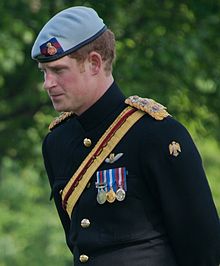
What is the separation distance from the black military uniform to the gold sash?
3 centimetres

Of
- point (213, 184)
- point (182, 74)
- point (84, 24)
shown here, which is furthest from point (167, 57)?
point (213, 184)

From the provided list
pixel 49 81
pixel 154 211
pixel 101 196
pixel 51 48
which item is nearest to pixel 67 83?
pixel 49 81

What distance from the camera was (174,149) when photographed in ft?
14.3

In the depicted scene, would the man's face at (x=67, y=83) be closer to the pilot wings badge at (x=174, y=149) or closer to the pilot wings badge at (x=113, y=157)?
the pilot wings badge at (x=113, y=157)

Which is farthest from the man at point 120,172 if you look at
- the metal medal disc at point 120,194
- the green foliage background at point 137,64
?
the green foliage background at point 137,64

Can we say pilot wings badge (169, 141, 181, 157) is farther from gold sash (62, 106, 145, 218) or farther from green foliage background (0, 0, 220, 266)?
green foliage background (0, 0, 220, 266)

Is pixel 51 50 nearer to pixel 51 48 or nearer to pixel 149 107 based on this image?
pixel 51 48

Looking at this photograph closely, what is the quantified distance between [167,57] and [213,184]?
25.4ft

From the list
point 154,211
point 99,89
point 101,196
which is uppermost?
point 99,89

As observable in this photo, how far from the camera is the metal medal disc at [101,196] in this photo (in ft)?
14.6

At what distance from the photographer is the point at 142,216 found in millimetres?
4371

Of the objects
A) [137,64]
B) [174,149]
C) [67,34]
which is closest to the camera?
[174,149]

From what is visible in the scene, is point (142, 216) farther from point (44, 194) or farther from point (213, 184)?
point (213, 184)

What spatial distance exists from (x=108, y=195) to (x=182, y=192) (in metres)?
0.28
